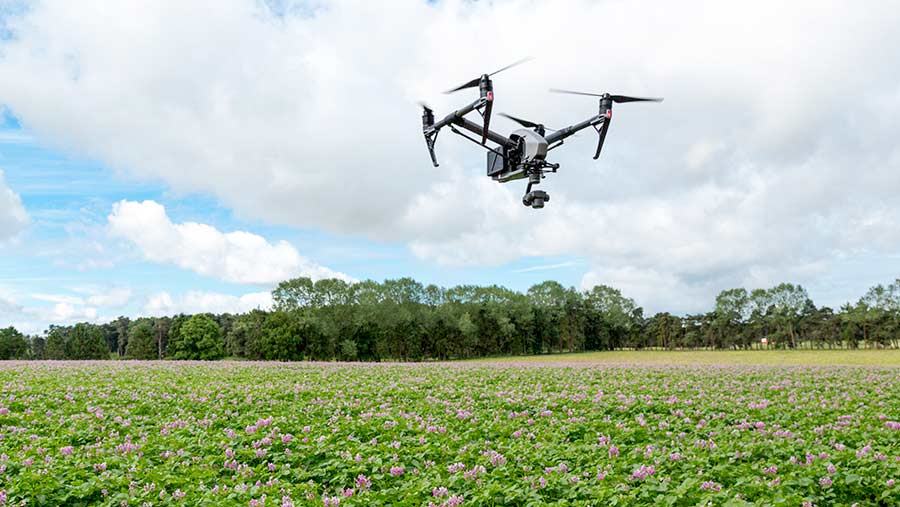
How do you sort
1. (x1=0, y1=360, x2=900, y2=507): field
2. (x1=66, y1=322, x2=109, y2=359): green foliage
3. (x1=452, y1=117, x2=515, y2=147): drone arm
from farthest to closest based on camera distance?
(x1=66, y1=322, x2=109, y2=359): green foliage < (x1=452, y1=117, x2=515, y2=147): drone arm < (x1=0, y1=360, x2=900, y2=507): field

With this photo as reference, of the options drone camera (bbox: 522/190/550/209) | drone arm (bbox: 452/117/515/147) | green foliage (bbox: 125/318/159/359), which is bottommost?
green foliage (bbox: 125/318/159/359)

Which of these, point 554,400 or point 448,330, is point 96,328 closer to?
point 448,330

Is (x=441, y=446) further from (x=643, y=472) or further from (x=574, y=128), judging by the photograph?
(x=574, y=128)

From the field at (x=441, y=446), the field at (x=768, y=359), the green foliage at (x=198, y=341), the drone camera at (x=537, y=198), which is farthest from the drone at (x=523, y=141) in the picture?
the green foliage at (x=198, y=341)

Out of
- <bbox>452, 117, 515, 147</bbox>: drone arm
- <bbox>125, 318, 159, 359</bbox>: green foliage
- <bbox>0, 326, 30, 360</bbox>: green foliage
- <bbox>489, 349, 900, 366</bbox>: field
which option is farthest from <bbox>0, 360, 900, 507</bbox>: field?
<bbox>0, 326, 30, 360</bbox>: green foliage

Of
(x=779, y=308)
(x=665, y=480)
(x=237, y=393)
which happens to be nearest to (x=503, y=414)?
(x=665, y=480)

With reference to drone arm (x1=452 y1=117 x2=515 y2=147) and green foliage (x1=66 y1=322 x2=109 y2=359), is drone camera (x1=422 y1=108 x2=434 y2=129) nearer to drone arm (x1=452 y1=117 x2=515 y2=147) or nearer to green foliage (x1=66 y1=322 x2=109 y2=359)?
drone arm (x1=452 y1=117 x2=515 y2=147)

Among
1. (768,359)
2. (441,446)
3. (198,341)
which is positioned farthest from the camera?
(198,341)

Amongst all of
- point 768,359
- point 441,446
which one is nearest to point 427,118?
point 441,446
